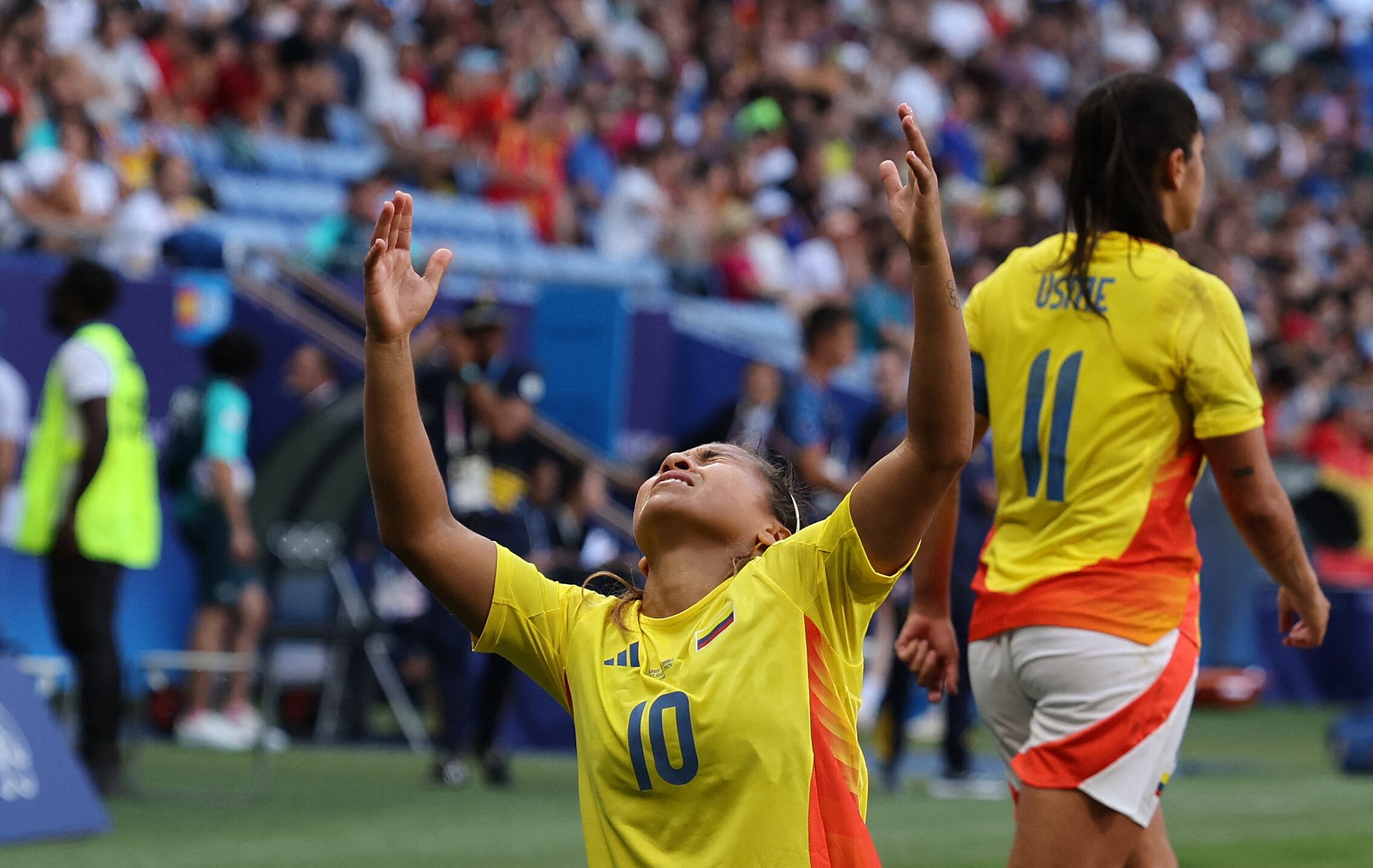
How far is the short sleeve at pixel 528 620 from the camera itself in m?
3.07

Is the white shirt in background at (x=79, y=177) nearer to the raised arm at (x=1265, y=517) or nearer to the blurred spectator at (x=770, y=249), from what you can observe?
the blurred spectator at (x=770, y=249)

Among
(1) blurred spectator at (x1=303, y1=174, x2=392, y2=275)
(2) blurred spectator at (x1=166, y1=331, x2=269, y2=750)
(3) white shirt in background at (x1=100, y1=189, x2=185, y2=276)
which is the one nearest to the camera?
(2) blurred spectator at (x1=166, y1=331, x2=269, y2=750)

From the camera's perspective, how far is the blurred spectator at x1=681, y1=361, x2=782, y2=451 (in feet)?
31.4

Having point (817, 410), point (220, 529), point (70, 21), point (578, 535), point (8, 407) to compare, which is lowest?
point (220, 529)

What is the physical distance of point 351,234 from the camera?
42.6 feet

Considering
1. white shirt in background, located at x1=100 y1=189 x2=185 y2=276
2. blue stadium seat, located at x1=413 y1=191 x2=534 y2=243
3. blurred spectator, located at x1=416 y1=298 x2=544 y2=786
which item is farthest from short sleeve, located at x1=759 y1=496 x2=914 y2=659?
blue stadium seat, located at x1=413 y1=191 x2=534 y2=243

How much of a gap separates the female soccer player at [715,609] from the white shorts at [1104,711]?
0.87 m

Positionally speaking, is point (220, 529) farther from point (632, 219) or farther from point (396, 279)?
point (396, 279)

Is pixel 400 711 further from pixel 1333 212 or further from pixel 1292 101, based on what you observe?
pixel 1292 101

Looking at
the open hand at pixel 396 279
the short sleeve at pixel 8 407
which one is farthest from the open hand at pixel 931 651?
the short sleeve at pixel 8 407

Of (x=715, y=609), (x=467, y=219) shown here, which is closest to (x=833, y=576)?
(x=715, y=609)

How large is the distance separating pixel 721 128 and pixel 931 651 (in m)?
15.7

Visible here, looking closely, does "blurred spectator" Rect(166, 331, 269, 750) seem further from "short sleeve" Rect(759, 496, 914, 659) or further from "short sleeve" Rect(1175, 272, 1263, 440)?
"short sleeve" Rect(759, 496, 914, 659)

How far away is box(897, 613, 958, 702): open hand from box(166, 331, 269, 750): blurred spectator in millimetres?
6791
